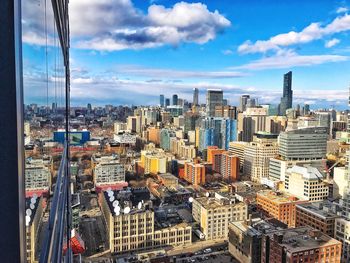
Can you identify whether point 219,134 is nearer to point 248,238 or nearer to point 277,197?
point 277,197

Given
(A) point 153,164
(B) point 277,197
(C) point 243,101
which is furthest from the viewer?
(C) point 243,101

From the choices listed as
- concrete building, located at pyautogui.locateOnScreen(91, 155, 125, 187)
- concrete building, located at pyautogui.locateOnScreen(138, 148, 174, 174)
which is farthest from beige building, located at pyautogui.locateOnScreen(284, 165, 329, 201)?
concrete building, located at pyautogui.locateOnScreen(91, 155, 125, 187)

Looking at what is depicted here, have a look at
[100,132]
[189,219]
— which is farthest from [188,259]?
[100,132]

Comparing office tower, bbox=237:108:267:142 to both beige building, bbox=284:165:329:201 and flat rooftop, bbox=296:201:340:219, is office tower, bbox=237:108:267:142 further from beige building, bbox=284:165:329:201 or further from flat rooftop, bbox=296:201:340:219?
flat rooftop, bbox=296:201:340:219

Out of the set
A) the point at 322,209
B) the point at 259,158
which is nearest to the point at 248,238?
the point at 322,209

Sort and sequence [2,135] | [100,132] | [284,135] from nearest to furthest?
[2,135] → [284,135] → [100,132]

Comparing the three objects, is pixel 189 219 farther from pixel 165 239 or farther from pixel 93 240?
pixel 93 240
